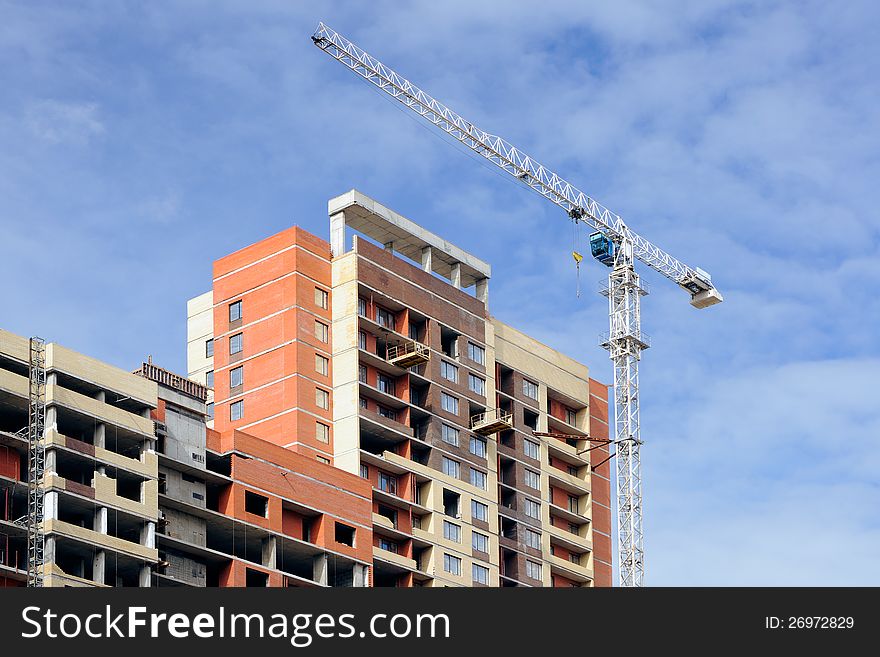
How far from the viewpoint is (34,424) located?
447 feet

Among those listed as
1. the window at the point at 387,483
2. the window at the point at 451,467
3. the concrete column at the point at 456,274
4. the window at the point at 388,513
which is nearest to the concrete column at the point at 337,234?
the concrete column at the point at 456,274

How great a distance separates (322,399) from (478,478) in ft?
61.9

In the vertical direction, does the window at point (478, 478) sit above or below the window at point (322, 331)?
below

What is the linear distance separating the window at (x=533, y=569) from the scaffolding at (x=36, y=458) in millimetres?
61302

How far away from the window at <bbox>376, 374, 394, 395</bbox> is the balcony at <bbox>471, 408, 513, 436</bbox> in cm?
924

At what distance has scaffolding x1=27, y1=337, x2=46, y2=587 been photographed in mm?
133125

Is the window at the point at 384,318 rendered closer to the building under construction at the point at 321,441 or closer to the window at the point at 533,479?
the building under construction at the point at 321,441

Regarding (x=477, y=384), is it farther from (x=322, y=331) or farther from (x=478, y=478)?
(x=322, y=331)

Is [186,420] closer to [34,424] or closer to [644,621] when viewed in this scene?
[34,424]

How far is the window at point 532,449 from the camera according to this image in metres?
190

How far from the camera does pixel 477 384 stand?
186m

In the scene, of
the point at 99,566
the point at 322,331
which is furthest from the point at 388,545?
the point at 99,566

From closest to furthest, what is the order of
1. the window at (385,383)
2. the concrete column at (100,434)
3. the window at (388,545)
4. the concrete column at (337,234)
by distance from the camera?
the concrete column at (100,434) < the window at (388,545) < the window at (385,383) < the concrete column at (337,234)

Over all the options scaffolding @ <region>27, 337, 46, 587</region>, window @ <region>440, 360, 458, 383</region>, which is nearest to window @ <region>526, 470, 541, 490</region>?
window @ <region>440, 360, 458, 383</region>
